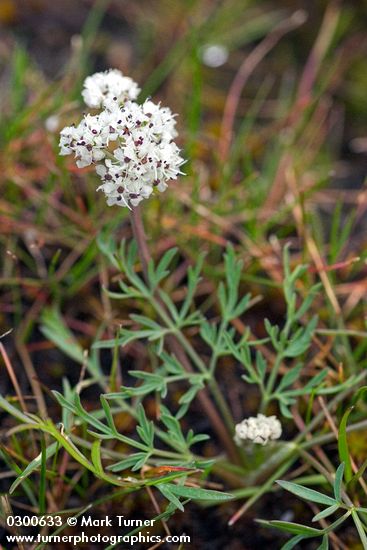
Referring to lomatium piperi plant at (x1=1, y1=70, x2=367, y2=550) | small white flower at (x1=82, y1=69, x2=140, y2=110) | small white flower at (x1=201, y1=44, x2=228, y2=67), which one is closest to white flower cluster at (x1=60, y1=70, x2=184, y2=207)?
lomatium piperi plant at (x1=1, y1=70, x2=367, y2=550)

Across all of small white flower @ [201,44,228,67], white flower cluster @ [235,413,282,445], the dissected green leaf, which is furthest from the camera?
small white flower @ [201,44,228,67]

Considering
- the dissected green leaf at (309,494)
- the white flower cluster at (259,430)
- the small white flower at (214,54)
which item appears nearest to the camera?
the dissected green leaf at (309,494)

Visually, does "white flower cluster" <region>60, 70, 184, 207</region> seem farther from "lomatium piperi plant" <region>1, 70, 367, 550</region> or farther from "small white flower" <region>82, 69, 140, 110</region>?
"small white flower" <region>82, 69, 140, 110</region>

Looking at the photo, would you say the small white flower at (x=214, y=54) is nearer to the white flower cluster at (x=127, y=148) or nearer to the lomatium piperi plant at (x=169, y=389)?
the lomatium piperi plant at (x=169, y=389)

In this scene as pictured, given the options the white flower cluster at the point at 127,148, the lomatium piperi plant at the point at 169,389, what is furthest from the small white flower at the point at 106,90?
the white flower cluster at the point at 127,148

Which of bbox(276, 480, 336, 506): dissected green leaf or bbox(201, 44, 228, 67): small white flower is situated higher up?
bbox(201, 44, 228, 67): small white flower

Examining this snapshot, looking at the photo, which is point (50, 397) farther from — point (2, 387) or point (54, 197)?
point (54, 197)

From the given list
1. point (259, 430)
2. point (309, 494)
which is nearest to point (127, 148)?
point (259, 430)

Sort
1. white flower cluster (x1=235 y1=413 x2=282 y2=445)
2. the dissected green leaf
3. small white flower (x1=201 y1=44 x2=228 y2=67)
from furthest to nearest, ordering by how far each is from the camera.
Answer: small white flower (x1=201 y1=44 x2=228 y2=67), white flower cluster (x1=235 y1=413 x2=282 y2=445), the dissected green leaf

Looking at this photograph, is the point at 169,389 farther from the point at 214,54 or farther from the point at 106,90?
the point at 214,54
